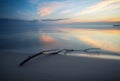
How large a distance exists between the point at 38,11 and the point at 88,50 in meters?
1.31

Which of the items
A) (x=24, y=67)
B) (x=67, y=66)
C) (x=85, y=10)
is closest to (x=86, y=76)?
(x=67, y=66)

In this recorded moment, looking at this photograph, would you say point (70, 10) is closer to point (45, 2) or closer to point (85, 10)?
point (85, 10)

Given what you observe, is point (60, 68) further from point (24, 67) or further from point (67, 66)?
point (24, 67)

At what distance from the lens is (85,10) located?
133 inches

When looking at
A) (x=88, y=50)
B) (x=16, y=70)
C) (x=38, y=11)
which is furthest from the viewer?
(x=38, y=11)

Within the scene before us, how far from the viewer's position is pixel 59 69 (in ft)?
4.78

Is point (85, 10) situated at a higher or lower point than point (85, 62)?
higher

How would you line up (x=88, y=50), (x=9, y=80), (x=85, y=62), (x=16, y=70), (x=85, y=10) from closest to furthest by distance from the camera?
(x=9, y=80) → (x=16, y=70) → (x=85, y=62) → (x=88, y=50) → (x=85, y=10)

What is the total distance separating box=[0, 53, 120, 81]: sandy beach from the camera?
1.30m

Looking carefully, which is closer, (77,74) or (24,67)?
(77,74)

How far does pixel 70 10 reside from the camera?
354 cm

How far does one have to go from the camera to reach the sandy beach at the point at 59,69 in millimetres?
Answer: 1299

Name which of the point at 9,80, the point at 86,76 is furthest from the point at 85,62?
the point at 9,80

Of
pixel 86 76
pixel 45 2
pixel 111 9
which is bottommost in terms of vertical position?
pixel 86 76
